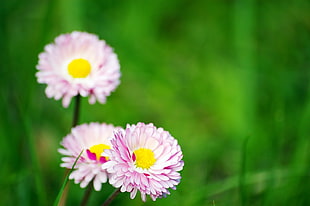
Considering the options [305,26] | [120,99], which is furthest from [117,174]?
[305,26]

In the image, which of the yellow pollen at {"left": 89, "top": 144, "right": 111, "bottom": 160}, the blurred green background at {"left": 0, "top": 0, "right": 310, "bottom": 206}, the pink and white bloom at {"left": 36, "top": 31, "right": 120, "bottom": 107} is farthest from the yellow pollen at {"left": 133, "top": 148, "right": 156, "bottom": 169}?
the blurred green background at {"left": 0, "top": 0, "right": 310, "bottom": 206}

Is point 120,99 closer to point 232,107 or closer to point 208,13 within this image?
point 232,107

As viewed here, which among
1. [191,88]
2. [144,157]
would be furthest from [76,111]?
[191,88]

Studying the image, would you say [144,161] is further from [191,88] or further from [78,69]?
[191,88]

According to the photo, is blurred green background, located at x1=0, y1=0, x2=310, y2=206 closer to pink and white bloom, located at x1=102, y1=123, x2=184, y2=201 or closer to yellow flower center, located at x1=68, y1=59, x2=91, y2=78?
yellow flower center, located at x1=68, y1=59, x2=91, y2=78

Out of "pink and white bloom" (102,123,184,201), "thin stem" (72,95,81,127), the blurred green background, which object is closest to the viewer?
"pink and white bloom" (102,123,184,201)

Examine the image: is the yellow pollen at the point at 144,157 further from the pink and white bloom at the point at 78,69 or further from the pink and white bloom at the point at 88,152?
the pink and white bloom at the point at 78,69
